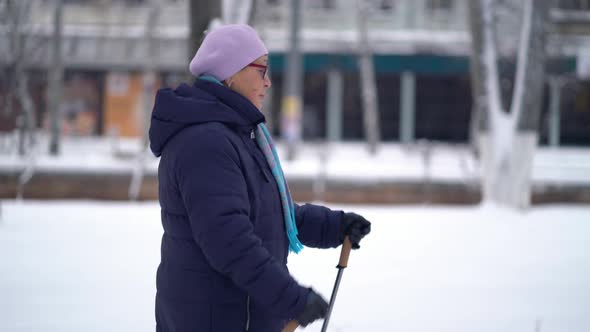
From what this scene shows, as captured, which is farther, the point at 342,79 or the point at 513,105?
the point at 342,79

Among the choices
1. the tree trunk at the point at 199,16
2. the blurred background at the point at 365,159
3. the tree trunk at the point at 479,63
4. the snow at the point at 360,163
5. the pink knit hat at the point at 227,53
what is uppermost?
the pink knit hat at the point at 227,53

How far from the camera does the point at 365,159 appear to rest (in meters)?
26.1

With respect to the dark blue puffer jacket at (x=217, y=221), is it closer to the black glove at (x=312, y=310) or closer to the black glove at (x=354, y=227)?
the black glove at (x=312, y=310)

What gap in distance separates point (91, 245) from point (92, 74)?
2686 cm

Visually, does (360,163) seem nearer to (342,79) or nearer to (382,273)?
(342,79)

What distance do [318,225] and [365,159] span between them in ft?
76.7

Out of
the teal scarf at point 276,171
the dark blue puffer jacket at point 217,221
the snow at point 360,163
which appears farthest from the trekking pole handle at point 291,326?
the snow at point 360,163

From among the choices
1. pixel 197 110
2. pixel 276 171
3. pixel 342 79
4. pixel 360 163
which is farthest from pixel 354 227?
pixel 342 79

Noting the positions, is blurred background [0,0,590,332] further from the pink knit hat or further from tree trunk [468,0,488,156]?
the pink knit hat

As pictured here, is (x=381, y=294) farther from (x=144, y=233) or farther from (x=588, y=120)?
(x=588, y=120)

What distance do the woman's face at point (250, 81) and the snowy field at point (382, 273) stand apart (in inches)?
114

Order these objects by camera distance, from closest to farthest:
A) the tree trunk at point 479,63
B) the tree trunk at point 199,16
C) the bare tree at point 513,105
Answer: the tree trunk at point 199,16
the bare tree at point 513,105
the tree trunk at point 479,63

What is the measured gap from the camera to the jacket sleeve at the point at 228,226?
88.5 inches

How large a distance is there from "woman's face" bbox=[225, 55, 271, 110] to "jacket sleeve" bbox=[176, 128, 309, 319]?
0.30 m
